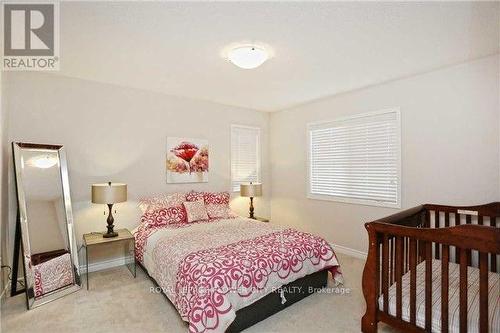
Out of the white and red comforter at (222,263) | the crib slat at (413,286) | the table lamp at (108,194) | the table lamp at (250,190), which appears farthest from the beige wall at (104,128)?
the crib slat at (413,286)

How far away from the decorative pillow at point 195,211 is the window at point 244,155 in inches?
41.5

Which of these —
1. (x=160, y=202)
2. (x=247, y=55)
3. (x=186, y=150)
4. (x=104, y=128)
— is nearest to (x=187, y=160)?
(x=186, y=150)

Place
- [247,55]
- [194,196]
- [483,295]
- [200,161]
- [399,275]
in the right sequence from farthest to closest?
[200,161] < [194,196] < [247,55] < [399,275] < [483,295]

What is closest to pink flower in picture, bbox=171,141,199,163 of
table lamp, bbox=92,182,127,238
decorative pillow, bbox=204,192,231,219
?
decorative pillow, bbox=204,192,231,219

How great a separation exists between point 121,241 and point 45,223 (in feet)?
2.62

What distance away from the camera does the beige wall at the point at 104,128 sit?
3004 millimetres

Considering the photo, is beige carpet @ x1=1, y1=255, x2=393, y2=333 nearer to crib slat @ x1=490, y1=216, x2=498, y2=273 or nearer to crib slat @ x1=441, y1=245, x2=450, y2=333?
crib slat @ x1=441, y1=245, x2=450, y2=333

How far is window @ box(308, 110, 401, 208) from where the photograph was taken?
337 cm

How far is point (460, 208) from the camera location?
2.63m

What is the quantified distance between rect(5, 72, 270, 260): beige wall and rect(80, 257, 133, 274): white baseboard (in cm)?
45

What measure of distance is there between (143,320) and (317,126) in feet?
11.7

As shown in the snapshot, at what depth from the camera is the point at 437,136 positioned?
2.95 meters

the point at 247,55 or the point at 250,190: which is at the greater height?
the point at 247,55

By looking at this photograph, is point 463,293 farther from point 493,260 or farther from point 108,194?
point 108,194
